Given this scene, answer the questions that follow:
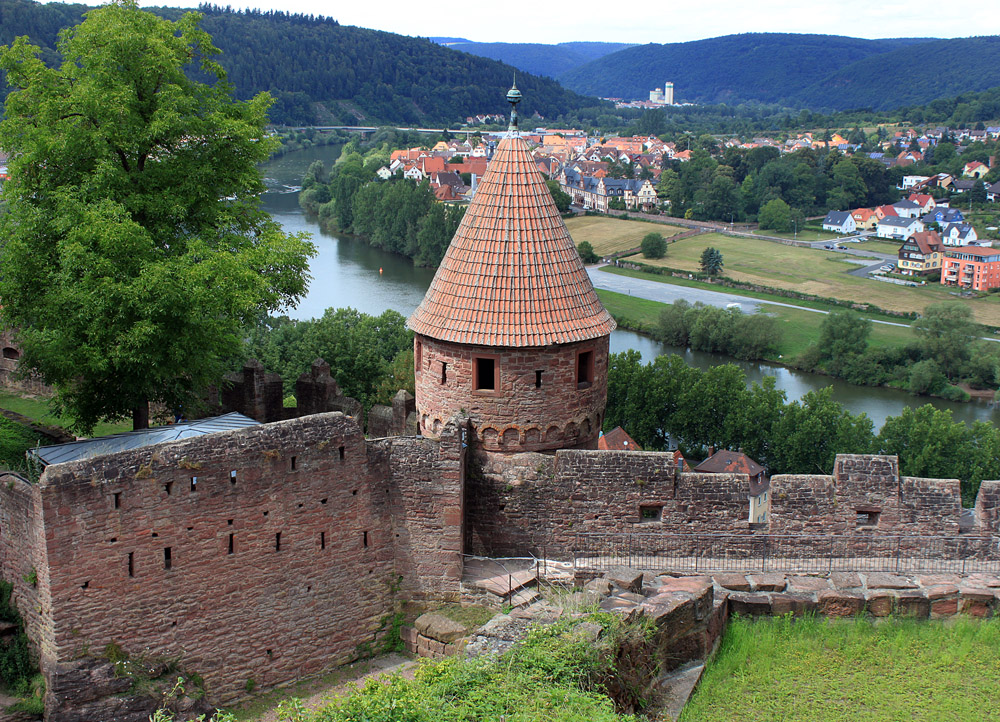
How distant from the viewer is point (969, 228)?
114 metres

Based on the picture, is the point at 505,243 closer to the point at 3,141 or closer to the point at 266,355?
the point at 3,141

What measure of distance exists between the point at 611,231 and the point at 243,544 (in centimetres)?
10412

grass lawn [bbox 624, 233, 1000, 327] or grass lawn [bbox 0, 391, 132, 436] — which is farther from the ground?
grass lawn [bbox 0, 391, 132, 436]

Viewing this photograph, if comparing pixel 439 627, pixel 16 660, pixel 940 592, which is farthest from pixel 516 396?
pixel 16 660

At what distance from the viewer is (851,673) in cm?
1423

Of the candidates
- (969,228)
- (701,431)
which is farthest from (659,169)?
(701,431)

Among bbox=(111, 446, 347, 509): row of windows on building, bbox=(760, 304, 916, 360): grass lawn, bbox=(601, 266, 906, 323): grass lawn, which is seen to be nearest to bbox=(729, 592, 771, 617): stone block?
bbox=(111, 446, 347, 509): row of windows on building

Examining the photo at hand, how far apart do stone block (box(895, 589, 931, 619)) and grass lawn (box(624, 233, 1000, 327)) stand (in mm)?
73205

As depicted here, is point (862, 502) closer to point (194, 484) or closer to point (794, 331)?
point (194, 484)

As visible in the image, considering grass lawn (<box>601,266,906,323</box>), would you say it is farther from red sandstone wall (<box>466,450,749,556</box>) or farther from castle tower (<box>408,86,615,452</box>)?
red sandstone wall (<box>466,450,749,556</box>)

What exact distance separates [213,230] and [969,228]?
356 ft

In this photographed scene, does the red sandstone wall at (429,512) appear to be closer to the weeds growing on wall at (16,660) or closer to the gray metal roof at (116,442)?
the gray metal roof at (116,442)

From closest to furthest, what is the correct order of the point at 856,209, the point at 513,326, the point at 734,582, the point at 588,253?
the point at 734,582, the point at 513,326, the point at 588,253, the point at 856,209

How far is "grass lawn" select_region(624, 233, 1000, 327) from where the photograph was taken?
3482 inches
